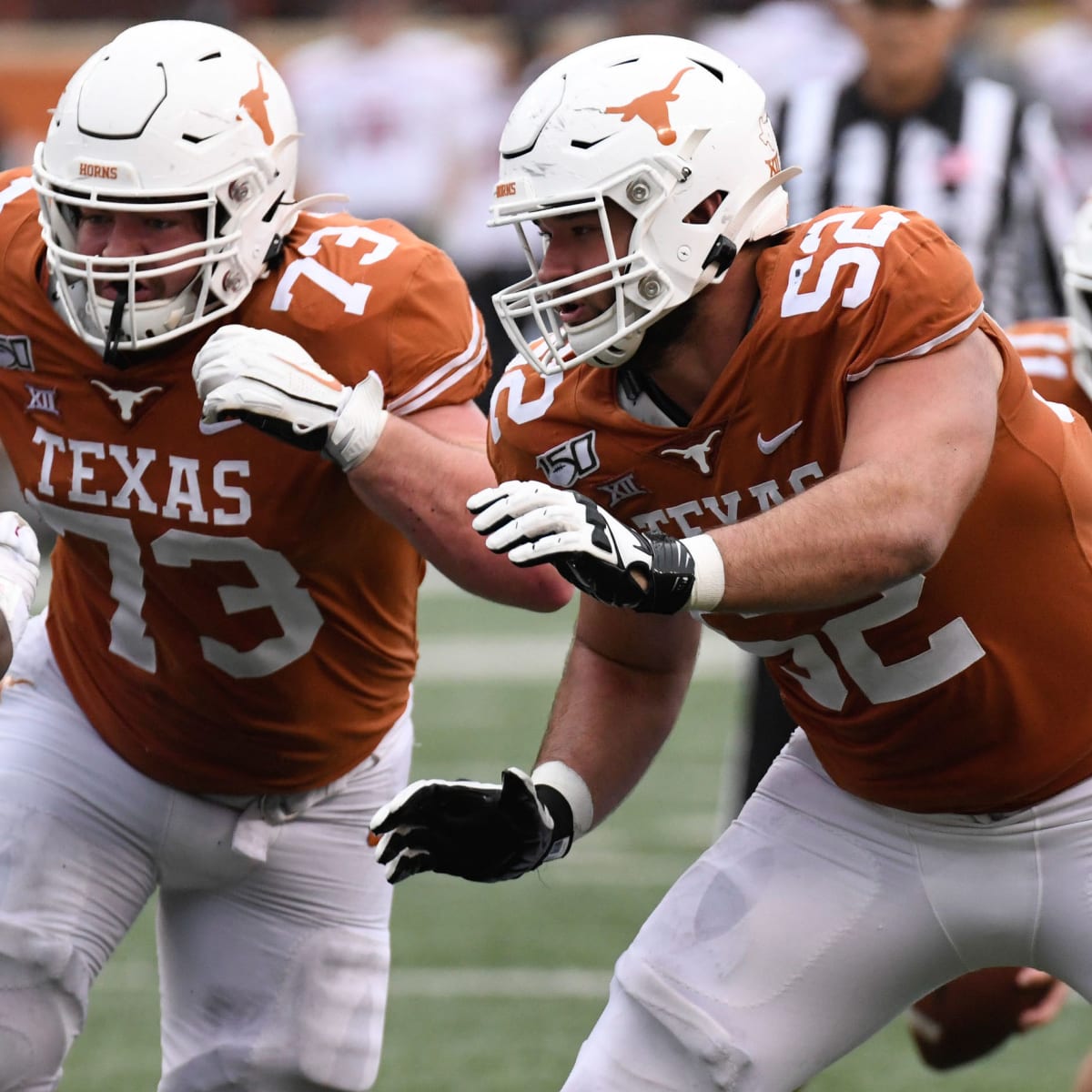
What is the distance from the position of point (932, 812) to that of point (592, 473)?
656 mm

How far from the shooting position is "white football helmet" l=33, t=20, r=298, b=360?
10.1 feet

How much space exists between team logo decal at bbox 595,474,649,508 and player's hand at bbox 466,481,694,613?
1.47 feet

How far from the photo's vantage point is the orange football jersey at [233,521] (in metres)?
3.19

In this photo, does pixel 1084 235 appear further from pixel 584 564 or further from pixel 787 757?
pixel 584 564

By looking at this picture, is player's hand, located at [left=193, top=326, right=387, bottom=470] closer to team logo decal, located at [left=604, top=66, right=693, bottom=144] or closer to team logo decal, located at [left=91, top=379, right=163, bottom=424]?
team logo decal, located at [left=91, top=379, right=163, bottom=424]

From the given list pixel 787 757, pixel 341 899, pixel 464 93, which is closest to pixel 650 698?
pixel 787 757

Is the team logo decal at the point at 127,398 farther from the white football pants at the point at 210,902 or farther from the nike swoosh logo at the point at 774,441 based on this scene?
the nike swoosh logo at the point at 774,441

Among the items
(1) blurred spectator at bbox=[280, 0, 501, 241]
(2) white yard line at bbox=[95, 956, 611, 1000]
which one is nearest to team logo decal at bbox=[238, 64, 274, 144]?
(2) white yard line at bbox=[95, 956, 611, 1000]

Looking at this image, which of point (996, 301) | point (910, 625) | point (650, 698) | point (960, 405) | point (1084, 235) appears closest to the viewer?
point (960, 405)

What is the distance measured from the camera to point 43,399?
3.31 meters

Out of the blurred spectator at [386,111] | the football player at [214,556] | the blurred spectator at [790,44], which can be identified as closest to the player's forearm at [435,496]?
the football player at [214,556]

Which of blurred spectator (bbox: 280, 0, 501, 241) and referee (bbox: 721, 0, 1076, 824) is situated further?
blurred spectator (bbox: 280, 0, 501, 241)

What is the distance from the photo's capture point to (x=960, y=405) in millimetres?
2545

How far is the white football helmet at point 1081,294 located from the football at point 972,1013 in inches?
42.4
